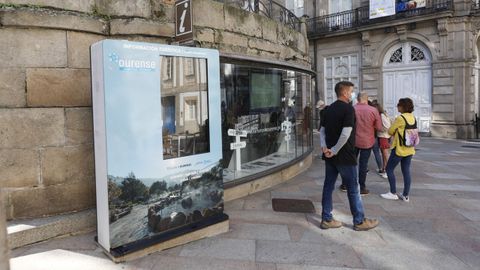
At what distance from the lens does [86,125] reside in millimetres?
4766

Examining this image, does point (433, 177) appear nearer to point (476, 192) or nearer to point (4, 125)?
point (476, 192)

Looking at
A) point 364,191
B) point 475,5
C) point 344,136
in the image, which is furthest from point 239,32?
point 475,5

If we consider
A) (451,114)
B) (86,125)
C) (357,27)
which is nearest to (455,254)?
(86,125)

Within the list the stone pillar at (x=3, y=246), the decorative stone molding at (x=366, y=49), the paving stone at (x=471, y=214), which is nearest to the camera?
the stone pillar at (x=3, y=246)

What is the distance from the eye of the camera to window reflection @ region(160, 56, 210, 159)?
4133mm

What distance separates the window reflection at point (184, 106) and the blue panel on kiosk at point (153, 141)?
→ 0.04 ft

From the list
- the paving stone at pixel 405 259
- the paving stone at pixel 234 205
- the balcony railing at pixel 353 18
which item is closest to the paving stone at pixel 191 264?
the paving stone at pixel 405 259

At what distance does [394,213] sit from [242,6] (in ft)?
14.5

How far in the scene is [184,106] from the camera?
438cm

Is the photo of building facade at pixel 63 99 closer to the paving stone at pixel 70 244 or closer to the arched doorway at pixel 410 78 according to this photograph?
the paving stone at pixel 70 244

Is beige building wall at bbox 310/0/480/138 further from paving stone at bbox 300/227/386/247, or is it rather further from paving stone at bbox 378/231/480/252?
paving stone at bbox 300/227/386/247

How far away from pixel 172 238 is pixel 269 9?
215 inches

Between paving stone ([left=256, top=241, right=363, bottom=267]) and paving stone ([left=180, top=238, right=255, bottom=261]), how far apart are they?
0.11 meters

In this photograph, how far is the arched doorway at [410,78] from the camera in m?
17.9
